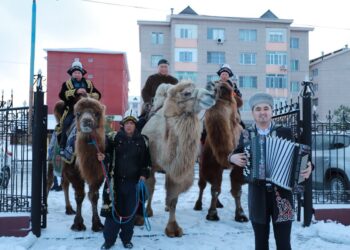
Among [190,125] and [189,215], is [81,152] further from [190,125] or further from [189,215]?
[189,215]

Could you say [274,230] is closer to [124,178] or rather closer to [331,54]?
[124,178]

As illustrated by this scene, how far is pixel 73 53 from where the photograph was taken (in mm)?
38750

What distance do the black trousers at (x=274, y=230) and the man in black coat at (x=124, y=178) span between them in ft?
7.74

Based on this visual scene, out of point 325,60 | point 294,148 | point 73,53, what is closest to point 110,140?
point 294,148

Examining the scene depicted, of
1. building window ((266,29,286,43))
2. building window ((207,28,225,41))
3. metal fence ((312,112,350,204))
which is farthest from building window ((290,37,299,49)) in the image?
metal fence ((312,112,350,204))

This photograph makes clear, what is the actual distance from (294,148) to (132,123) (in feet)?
9.71

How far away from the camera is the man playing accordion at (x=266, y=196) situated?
3697 mm

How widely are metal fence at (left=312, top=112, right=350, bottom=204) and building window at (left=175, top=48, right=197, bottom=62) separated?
32895 mm

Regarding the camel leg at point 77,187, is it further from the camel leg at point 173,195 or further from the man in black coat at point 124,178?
the camel leg at point 173,195

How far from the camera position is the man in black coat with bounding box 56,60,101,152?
6738 mm

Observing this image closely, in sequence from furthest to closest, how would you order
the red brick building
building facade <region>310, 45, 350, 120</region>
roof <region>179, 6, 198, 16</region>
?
building facade <region>310, 45, 350, 120</region> → roof <region>179, 6, 198, 16</region> → the red brick building

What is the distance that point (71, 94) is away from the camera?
6.83 meters

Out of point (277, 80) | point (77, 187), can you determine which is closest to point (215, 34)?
point (277, 80)

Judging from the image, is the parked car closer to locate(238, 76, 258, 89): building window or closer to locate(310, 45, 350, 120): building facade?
locate(238, 76, 258, 89): building window
